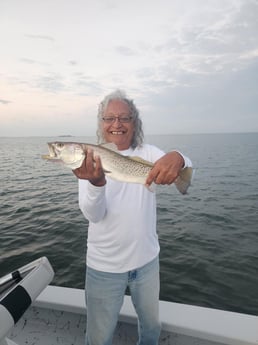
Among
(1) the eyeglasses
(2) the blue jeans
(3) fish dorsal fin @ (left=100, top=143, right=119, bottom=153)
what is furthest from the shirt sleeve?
(1) the eyeglasses

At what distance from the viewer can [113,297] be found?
299cm

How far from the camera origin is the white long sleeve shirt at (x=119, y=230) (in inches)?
117

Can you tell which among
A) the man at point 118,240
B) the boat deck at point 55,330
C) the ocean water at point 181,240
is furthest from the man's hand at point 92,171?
the ocean water at point 181,240

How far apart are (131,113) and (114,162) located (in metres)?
0.71

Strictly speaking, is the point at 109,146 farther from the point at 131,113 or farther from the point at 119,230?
the point at 119,230

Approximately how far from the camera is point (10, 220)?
1318 centimetres

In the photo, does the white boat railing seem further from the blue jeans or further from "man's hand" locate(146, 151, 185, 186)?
"man's hand" locate(146, 151, 185, 186)

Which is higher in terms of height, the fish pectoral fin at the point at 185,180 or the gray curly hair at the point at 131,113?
the gray curly hair at the point at 131,113

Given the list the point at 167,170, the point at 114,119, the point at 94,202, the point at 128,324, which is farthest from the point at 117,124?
the point at 128,324

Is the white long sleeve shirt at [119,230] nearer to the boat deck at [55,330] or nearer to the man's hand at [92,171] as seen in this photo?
the man's hand at [92,171]

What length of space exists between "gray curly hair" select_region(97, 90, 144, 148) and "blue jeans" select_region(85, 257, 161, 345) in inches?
59.5

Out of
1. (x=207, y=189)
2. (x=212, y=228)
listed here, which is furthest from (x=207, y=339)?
(x=207, y=189)

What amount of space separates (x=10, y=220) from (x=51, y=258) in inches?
193

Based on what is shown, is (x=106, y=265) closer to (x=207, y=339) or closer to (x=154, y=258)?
(x=154, y=258)
